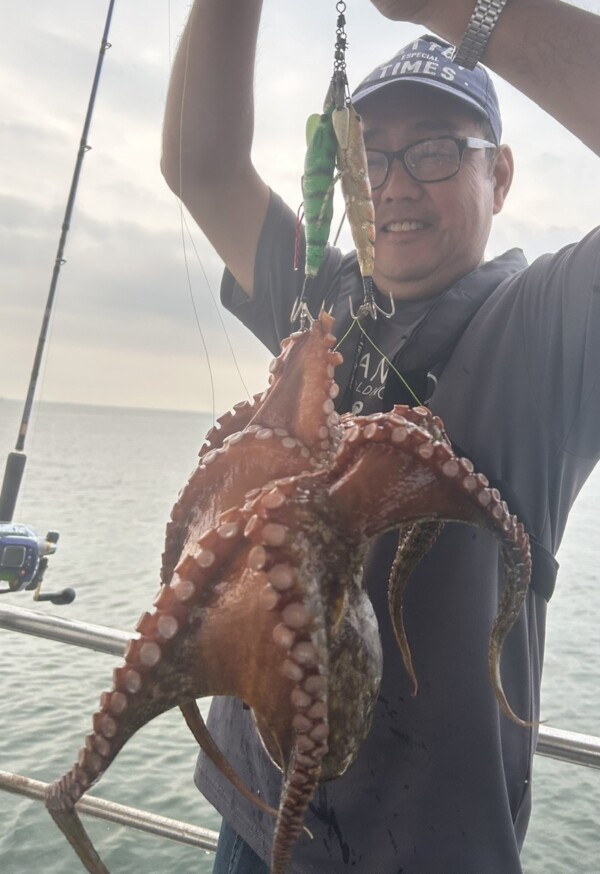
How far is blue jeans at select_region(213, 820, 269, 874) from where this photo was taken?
2.27 metres

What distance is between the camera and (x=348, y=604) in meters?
1.32

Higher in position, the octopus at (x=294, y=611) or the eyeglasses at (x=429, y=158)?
the eyeglasses at (x=429, y=158)

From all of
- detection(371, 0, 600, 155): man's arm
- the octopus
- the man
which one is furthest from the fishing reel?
detection(371, 0, 600, 155): man's arm

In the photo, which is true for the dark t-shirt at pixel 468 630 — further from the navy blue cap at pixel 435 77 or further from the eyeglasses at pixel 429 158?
the navy blue cap at pixel 435 77

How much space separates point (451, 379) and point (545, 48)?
928mm

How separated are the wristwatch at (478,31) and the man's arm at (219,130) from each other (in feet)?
3.32

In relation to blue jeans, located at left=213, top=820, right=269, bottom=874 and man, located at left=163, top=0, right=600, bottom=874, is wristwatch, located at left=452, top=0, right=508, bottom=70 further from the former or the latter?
blue jeans, located at left=213, top=820, right=269, bottom=874

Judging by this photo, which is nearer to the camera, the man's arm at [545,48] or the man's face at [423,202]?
the man's arm at [545,48]

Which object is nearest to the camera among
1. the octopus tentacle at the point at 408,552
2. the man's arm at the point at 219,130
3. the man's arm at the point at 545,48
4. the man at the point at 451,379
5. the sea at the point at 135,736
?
the octopus tentacle at the point at 408,552

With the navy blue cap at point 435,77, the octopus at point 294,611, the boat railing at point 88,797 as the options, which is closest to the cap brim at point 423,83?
the navy blue cap at point 435,77

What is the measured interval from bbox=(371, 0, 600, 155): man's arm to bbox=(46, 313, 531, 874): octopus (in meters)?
0.98

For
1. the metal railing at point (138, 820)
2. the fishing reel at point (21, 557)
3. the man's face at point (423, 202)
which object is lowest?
the metal railing at point (138, 820)

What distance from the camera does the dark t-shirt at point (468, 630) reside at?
1921mm

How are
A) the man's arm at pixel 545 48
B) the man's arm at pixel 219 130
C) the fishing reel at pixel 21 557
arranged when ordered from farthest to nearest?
the fishing reel at pixel 21 557 → the man's arm at pixel 219 130 → the man's arm at pixel 545 48
